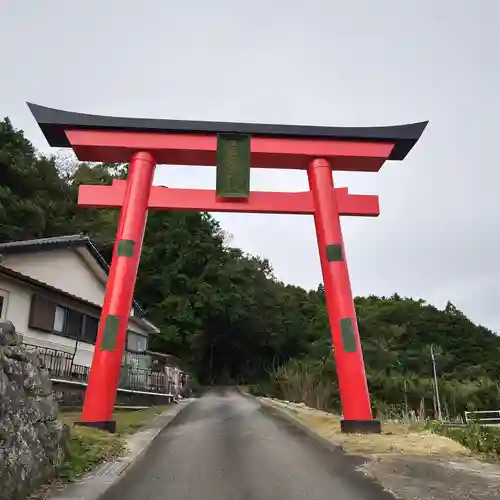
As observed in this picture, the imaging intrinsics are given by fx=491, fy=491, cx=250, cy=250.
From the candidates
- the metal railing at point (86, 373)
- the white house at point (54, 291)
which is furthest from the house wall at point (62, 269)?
the metal railing at point (86, 373)

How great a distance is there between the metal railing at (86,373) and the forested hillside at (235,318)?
5772mm

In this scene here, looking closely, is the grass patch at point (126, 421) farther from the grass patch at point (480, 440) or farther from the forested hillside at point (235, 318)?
the forested hillside at point (235, 318)

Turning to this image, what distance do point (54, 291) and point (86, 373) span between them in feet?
9.46

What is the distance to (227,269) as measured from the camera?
125 ft

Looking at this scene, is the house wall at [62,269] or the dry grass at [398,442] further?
the house wall at [62,269]

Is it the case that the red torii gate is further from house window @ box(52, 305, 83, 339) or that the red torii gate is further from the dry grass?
house window @ box(52, 305, 83, 339)

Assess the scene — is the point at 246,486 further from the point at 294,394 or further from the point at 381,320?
the point at 381,320

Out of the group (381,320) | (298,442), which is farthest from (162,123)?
(381,320)

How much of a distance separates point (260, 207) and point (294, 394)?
12.2 metres

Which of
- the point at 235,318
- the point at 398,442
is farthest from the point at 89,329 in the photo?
the point at 235,318

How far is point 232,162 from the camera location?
10891 mm

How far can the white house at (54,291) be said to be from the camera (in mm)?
13578

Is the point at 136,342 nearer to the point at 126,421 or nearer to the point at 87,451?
the point at 126,421

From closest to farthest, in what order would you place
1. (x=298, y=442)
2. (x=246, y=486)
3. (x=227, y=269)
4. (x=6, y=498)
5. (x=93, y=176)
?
1. (x=6, y=498)
2. (x=246, y=486)
3. (x=298, y=442)
4. (x=227, y=269)
5. (x=93, y=176)
